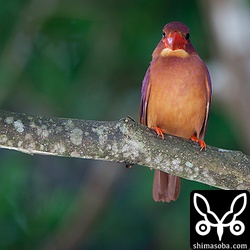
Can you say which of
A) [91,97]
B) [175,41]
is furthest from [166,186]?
[91,97]

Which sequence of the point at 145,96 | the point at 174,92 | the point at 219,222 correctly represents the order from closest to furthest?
the point at 219,222 < the point at 174,92 < the point at 145,96

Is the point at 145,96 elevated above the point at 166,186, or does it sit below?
above

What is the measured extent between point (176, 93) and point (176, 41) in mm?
297

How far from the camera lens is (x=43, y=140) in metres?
3.46

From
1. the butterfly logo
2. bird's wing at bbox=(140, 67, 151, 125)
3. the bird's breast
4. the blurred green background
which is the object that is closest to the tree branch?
the butterfly logo

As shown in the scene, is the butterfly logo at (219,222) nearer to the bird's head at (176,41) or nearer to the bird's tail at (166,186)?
the bird's tail at (166,186)

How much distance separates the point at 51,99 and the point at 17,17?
68cm

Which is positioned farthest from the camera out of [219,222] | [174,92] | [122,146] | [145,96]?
[145,96]

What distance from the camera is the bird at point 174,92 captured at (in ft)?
14.0

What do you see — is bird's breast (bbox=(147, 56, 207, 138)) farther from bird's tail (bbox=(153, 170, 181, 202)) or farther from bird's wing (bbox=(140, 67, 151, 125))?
bird's tail (bbox=(153, 170, 181, 202))

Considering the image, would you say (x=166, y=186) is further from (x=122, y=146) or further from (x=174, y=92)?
(x=122, y=146)

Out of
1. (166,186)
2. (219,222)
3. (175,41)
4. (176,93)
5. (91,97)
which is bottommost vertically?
(219,222)

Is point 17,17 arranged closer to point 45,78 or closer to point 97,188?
point 45,78

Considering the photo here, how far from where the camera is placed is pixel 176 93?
4.25m
